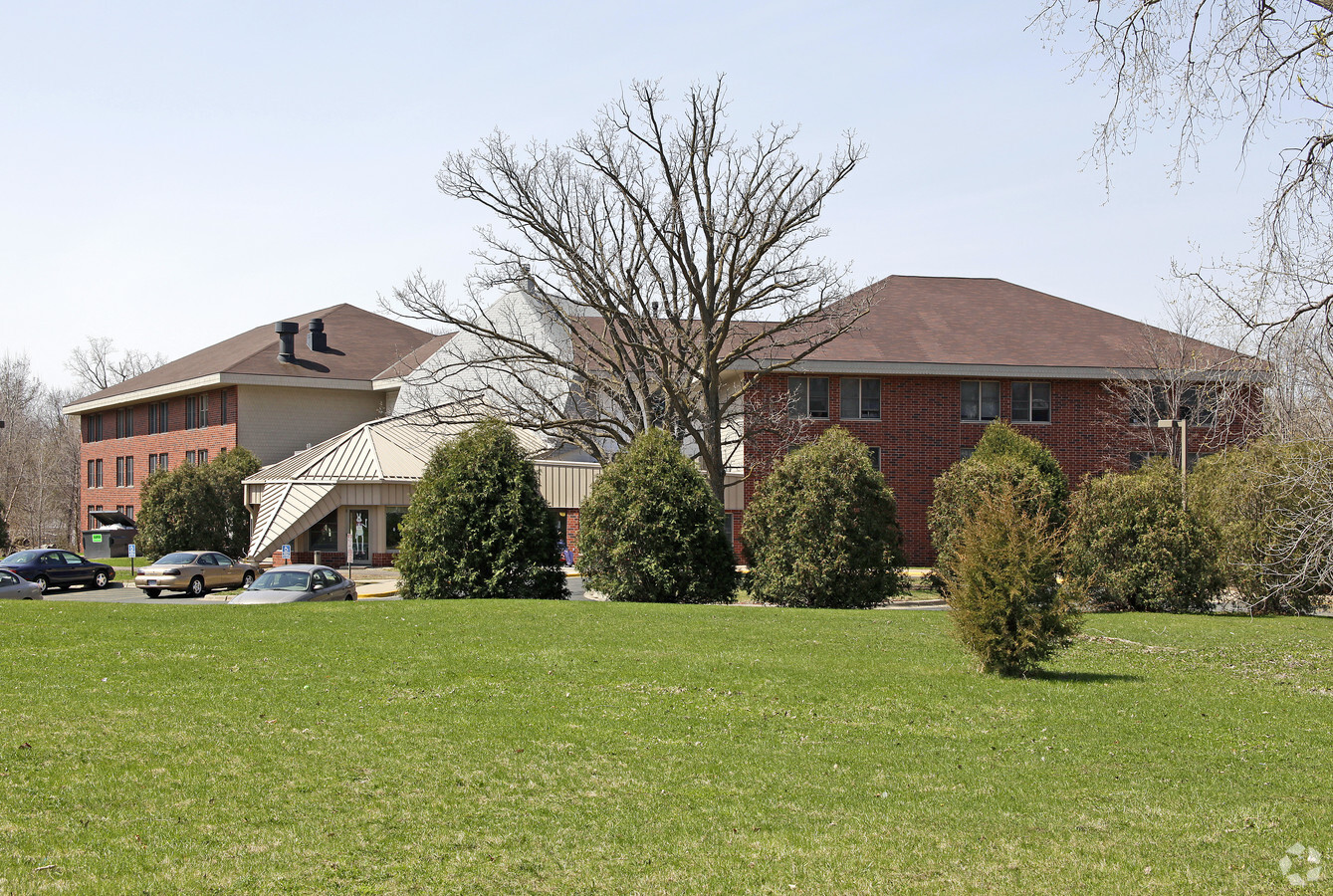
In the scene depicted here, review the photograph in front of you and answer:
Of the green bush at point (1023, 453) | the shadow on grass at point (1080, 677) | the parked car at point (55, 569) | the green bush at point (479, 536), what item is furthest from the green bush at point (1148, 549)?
the parked car at point (55, 569)

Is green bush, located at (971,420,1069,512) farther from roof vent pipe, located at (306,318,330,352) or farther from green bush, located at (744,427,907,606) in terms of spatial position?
roof vent pipe, located at (306,318,330,352)

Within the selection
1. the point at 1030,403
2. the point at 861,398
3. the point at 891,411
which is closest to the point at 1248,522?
the point at 1030,403

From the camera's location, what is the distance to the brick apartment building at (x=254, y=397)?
5138 centimetres

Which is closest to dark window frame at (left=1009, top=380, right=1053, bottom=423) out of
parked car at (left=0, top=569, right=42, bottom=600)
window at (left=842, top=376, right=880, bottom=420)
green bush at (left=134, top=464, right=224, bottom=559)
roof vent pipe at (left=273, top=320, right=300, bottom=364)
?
window at (left=842, top=376, right=880, bottom=420)

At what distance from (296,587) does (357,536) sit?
1925cm

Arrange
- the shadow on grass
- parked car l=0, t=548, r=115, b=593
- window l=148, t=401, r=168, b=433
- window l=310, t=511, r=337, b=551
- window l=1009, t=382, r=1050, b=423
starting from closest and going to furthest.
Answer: the shadow on grass
parked car l=0, t=548, r=115, b=593
window l=1009, t=382, r=1050, b=423
window l=310, t=511, r=337, b=551
window l=148, t=401, r=168, b=433

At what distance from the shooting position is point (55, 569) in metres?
36.2

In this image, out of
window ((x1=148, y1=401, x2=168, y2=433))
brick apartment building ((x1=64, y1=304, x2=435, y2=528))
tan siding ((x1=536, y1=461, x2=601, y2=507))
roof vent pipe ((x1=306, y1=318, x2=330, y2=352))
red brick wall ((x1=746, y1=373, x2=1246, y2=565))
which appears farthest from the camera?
window ((x1=148, y1=401, x2=168, y2=433))

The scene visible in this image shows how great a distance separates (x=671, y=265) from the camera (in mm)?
35188

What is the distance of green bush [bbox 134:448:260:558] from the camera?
45469 mm

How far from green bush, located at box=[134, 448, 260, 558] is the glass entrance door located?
5638 millimetres

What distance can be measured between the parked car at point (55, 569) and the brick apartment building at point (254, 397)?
10805mm

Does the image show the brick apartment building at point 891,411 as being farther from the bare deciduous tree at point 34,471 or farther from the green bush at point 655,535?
the bare deciduous tree at point 34,471

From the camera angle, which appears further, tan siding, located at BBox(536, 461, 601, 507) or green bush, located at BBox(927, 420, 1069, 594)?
Answer: tan siding, located at BBox(536, 461, 601, 507)
